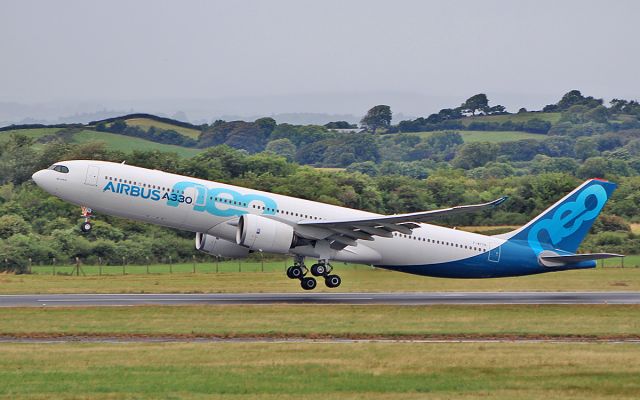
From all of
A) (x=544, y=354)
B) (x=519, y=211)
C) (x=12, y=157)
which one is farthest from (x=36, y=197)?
(x=544, y=354)

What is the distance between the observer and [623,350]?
99.1 feet

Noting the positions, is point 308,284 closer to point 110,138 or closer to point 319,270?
point 319,270

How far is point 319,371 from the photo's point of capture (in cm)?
2644

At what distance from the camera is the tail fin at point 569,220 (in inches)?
1929

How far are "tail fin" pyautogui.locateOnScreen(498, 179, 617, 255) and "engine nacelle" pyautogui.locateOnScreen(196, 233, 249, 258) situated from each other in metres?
12.5

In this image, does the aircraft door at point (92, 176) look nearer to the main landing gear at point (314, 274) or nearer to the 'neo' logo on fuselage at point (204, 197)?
the 'neo' logo on fuselage at point (204, 197)

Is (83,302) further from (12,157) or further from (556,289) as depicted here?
(12,157)

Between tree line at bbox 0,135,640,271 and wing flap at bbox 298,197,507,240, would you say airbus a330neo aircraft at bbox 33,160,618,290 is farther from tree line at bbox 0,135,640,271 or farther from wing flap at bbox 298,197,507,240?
tree line at bbox 0,135,640,271

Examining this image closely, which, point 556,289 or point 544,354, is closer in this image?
point 544,354

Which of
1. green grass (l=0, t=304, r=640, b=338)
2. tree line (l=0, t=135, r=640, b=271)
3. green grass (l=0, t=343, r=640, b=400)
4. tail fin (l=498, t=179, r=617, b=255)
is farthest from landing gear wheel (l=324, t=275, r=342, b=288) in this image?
tree line (l=0, t=135, r=640, b=271)

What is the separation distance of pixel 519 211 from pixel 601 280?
96.4 feet

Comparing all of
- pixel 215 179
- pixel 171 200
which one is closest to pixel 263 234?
pixel 171 200

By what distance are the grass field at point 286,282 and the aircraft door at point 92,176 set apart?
6.45 m

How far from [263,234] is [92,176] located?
764 centimetres
